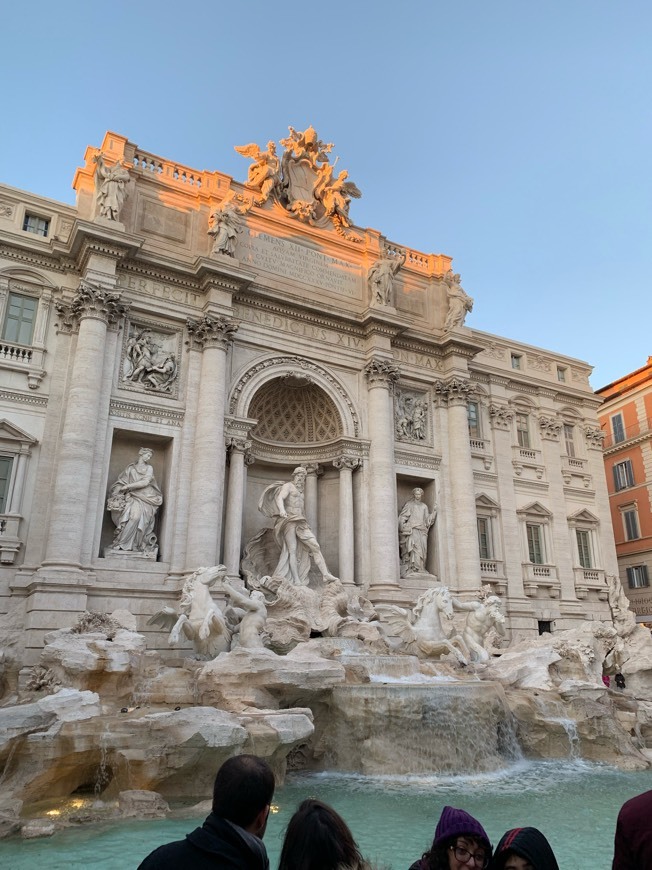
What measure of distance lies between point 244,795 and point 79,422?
13.9 m

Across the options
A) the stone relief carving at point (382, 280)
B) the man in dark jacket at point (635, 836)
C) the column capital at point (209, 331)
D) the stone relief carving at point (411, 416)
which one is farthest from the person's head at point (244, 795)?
the stone relief carving at point (382, 280)

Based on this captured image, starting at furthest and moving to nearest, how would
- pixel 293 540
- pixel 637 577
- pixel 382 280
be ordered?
pixel 637 577, pixel 382 280, pixel 293 540

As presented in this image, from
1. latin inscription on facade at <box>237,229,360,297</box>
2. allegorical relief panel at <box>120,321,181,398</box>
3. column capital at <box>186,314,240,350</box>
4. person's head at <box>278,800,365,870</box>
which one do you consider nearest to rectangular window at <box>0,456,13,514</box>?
allegorical relief panel at <box>120,321,181,398</box>

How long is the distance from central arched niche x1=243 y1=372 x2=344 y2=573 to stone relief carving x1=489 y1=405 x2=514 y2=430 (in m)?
6.81

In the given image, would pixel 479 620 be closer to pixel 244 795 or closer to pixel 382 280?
pixel 382 280

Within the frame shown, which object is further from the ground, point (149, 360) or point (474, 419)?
point (474, 419)

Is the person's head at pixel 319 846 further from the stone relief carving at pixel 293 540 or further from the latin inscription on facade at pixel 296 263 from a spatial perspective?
the latin inscription on facade at pixel 296 263

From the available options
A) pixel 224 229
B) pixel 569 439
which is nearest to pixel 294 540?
pixel 224 229

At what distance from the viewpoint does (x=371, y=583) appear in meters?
18.4

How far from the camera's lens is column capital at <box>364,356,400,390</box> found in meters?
20.2

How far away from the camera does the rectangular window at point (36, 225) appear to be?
56.2 feet

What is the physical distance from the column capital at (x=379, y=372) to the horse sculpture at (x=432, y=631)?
273 inches

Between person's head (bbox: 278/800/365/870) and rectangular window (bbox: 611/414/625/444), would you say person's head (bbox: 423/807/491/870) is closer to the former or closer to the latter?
person's head (bbox: 278/800/365/870)

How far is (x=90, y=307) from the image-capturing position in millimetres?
16172
